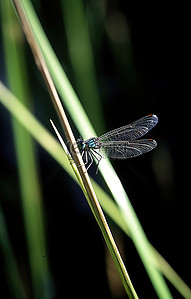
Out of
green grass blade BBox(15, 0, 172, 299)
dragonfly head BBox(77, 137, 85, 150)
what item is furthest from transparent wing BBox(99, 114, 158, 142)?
green grass blade BBox(15, 0, 172, 299)

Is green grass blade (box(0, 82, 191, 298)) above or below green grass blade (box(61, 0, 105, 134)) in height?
below

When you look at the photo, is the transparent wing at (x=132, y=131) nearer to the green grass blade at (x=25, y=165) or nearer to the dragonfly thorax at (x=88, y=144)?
the dragonfly thorax at (x=88, y=144)

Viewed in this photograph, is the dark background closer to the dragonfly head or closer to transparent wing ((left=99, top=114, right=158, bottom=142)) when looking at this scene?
transparent wing ((left=99, top=114, right=158, bottom=142))

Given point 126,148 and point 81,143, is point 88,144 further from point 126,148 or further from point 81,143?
point 126,148

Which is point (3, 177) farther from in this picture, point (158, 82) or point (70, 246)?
point (158, 82)

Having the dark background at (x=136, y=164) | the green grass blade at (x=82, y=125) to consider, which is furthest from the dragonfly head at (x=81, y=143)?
the green grass blade at (x=82, y=125)

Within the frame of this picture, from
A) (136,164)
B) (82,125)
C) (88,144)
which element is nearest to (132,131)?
A: (88,144)
